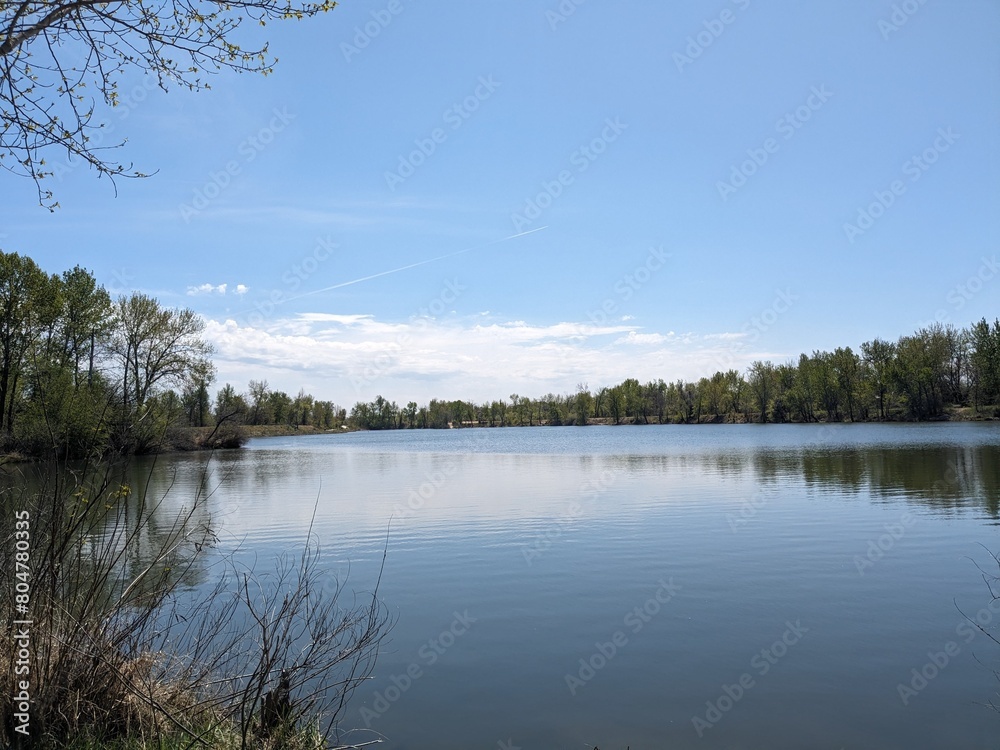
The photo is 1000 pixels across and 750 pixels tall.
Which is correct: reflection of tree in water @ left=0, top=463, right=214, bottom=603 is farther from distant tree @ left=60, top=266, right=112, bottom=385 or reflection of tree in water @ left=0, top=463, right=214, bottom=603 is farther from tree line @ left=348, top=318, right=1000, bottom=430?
tree line @ left=348, top=318, right=1000, bottom=430

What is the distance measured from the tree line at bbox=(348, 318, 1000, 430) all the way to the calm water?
2490 inches

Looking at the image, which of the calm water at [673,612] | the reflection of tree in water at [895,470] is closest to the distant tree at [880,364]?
the reflection of tree in water at [895,470]

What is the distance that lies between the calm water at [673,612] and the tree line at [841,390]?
63.3 metres

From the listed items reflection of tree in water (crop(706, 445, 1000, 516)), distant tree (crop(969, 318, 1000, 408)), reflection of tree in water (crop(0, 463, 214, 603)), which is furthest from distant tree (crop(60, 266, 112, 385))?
distant tree (crop(969, 318, 1000, 408))

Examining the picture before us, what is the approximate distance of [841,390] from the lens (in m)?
86.0

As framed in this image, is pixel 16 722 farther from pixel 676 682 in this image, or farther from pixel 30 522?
pixel 676 682

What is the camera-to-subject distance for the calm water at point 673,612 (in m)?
5.82

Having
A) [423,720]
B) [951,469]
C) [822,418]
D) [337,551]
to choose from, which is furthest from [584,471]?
[822,418]

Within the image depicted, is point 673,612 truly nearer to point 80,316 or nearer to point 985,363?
point 80,316

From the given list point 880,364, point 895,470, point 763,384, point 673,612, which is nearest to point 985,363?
point 880,364

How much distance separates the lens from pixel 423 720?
5.96 m

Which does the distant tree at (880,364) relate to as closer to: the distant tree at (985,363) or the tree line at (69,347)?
the distant tree at (985,363)

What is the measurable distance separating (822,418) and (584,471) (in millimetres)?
75631

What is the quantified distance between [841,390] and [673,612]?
3486 inches
